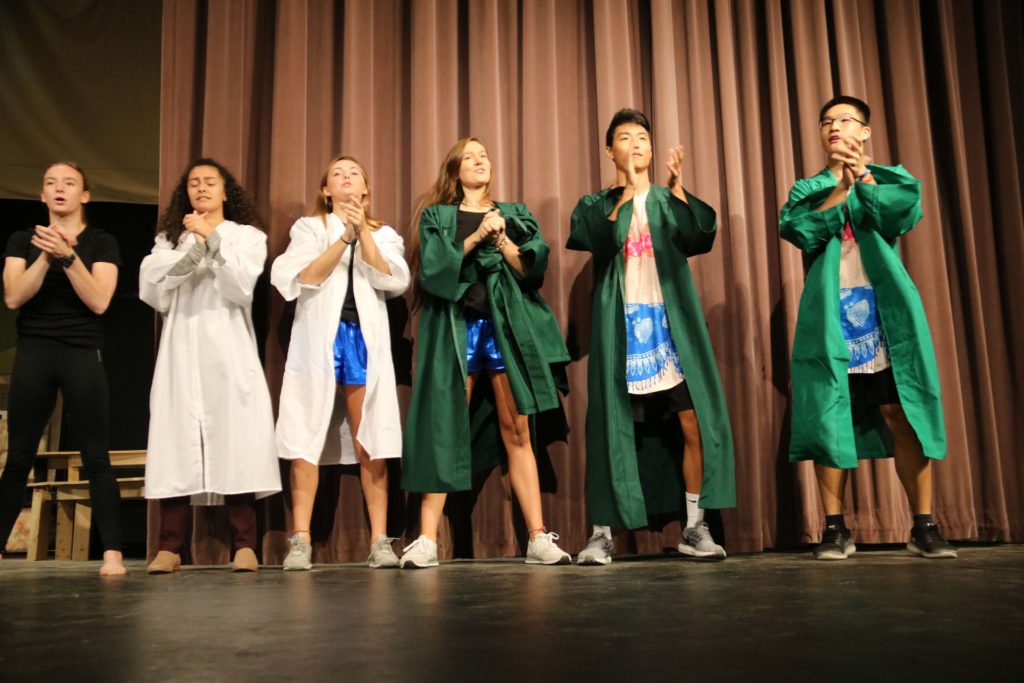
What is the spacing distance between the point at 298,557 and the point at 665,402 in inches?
53.8

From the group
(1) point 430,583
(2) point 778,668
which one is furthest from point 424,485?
(2) point 778,668

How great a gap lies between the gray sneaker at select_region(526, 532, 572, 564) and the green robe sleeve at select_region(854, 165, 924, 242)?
58.2 inches

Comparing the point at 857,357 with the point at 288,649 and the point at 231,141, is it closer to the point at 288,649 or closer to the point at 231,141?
the point at 288,649

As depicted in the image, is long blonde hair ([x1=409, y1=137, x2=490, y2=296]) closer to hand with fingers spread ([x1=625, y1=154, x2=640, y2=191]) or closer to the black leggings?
hand with fingers spread ([x1=625, y1=154, x2=640, y2=191])

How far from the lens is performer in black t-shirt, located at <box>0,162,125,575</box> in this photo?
2895 mm

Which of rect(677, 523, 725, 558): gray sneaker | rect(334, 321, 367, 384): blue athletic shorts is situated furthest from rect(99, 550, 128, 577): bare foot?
rect(677, 523, 725, 558): gray sneaker

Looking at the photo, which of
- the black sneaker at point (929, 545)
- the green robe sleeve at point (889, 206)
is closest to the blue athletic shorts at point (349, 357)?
the green robe sleeve at point (889, 206)

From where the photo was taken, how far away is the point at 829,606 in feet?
6.05

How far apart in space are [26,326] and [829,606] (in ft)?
8.59

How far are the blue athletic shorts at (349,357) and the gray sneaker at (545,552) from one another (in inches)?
32.5

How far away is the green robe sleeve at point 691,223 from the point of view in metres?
3.04

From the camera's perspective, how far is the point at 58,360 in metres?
2.96

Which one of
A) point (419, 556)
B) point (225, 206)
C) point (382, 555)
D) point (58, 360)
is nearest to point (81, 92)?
point (225, 206)

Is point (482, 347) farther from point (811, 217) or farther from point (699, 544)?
point (811, 217)
